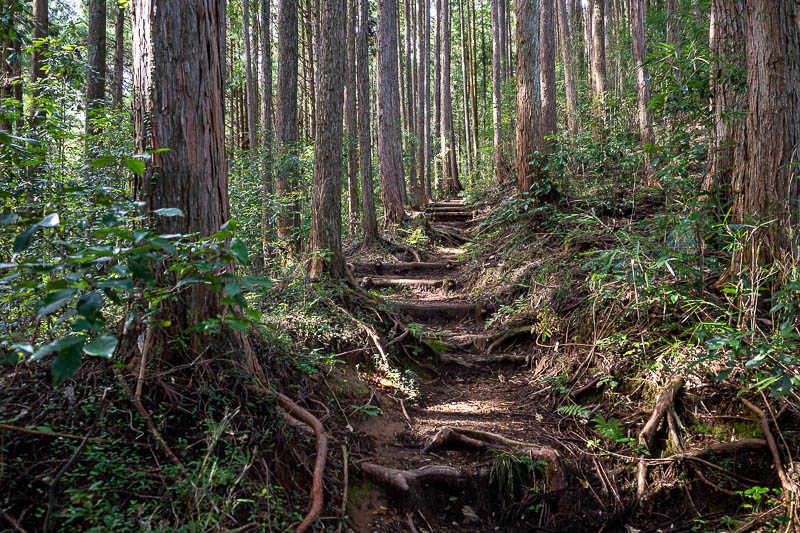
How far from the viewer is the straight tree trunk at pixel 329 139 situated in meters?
5.99

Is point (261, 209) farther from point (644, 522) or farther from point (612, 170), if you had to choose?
point (644, 522)

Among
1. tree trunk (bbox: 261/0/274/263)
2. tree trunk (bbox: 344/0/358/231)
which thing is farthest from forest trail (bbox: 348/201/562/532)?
tree trunk (bbox: 344/0/358/231)

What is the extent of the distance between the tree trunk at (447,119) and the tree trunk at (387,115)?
6.58 meters

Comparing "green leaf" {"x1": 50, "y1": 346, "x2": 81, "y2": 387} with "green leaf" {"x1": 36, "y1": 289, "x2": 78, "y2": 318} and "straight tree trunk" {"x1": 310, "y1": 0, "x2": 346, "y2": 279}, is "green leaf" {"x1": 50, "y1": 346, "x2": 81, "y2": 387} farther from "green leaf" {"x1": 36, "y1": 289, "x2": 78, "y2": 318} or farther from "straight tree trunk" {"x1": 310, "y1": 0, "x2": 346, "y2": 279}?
"straight tree trunk" {"x1": 310, "y1": 0, "x2": 346, "y2": 279}

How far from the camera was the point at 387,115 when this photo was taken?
11375mm

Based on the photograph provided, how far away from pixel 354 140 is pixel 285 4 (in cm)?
308

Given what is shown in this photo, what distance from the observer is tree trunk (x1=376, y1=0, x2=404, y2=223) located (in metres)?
11.1

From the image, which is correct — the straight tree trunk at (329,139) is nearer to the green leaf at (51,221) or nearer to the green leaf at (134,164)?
the green leaf at (134,164)

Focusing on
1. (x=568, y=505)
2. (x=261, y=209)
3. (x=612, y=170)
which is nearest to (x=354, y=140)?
(x=261, y=209)

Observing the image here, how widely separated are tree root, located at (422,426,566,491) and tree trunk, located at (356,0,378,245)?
19.9 feet

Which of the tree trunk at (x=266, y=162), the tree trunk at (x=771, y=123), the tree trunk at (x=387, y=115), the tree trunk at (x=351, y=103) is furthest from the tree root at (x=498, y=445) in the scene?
the tree trunk at (x=351, y=103)

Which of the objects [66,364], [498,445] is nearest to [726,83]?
[498,445]

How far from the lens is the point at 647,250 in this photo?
14.2 feet

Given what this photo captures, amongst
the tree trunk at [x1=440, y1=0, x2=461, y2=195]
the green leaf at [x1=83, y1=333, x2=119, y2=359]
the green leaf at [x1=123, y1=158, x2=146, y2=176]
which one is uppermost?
the tree trunk at [x1=440, y1=0, x2=461, y2=195]
